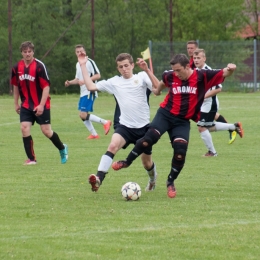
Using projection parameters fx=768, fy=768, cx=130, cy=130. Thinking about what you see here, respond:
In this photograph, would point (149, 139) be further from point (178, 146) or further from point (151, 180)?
point (151, 180)

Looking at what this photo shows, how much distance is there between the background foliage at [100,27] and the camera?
3553cm

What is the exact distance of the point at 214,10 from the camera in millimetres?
40531

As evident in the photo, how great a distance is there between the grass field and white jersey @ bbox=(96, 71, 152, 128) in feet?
2.89

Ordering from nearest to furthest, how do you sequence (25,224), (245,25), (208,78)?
(25,224) → (208,78) → (245,25)

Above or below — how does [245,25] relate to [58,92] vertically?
above

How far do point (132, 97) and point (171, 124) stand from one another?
2.32 feet

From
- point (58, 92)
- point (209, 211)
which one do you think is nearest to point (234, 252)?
point (209, 211)

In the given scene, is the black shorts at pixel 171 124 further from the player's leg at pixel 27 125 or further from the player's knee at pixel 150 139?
the player's leg at pixel 27 125

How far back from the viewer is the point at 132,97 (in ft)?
30.1

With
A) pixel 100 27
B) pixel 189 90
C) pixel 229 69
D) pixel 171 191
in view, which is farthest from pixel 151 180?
pixel 100 27

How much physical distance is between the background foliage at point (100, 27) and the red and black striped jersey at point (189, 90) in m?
25.4

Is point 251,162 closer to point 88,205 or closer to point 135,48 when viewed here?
point 88,205

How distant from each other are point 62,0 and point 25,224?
3141 cm

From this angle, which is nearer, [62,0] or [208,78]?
[208,78]
